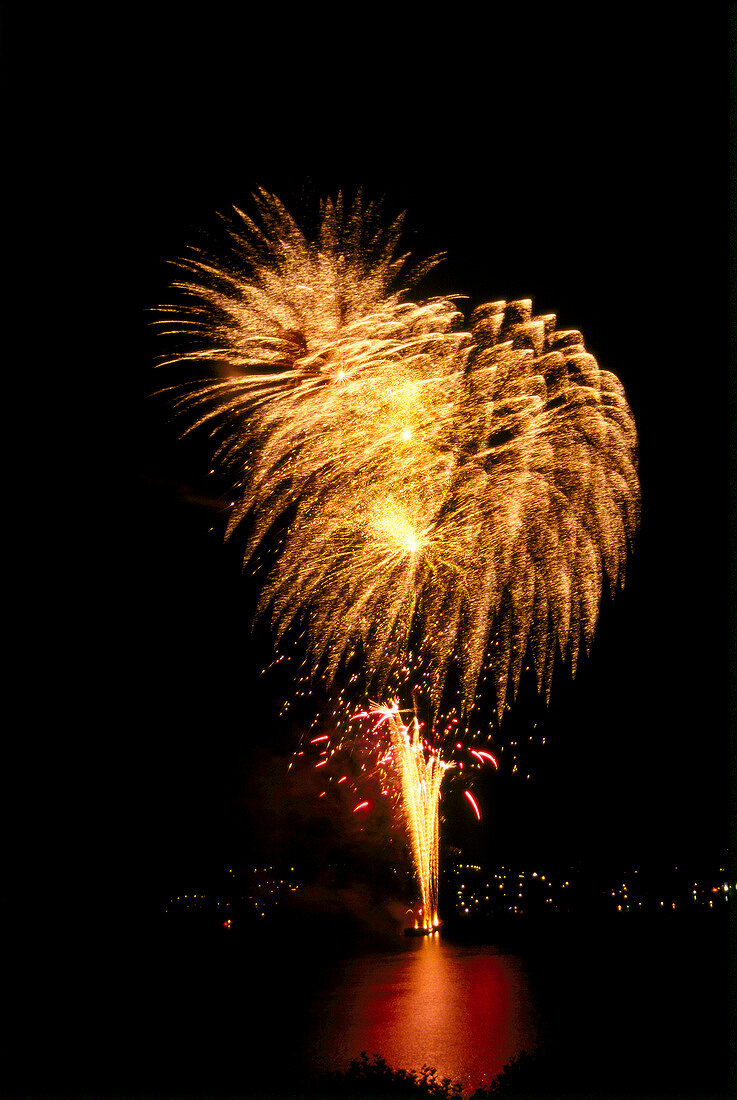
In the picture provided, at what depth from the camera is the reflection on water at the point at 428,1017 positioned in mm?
6363

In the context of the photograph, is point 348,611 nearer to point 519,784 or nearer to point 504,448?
point 504,448

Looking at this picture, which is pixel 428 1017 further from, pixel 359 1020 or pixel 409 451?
pixel 409 451

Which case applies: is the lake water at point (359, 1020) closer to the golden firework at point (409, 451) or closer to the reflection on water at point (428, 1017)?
the reflection on water at point (428, 1017)

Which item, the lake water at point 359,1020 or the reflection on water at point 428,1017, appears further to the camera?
the reflection on water at point 428,1017

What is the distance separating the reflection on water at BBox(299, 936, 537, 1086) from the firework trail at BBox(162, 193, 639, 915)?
3.00 m

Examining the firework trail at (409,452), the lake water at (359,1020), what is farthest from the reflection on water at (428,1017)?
the firework trail at (409,452)

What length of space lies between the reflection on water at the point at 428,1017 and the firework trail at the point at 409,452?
9.83 ft

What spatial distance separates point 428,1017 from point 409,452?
5.54 meters

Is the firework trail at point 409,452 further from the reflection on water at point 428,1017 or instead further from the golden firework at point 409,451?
the reflection on water at point 428,1017

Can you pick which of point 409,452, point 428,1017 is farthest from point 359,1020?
point 409,452

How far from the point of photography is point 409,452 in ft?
25.3

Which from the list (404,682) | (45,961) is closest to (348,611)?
(404,682)

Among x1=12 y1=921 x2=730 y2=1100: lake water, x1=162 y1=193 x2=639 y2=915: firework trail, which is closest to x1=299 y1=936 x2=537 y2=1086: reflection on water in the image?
x1=12 y1=921 x2=730 y2=1100: lake water

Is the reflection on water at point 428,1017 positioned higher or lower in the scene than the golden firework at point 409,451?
lower
